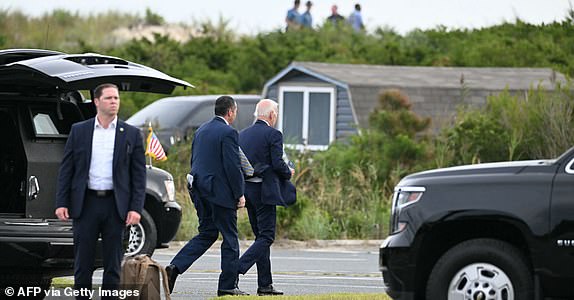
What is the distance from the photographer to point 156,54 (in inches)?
1788

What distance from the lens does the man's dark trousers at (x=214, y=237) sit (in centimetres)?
1270

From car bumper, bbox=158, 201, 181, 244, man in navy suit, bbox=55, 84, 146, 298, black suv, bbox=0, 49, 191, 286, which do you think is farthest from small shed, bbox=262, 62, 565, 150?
man in navy suit, bbox=55, 84, 146, 298

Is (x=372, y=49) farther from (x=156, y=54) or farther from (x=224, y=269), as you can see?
(x=224, y=269)

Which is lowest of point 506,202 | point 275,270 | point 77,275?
point 275,270

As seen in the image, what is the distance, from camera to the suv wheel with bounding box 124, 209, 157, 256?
15.7m

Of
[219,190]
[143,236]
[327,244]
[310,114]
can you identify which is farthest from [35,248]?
[310,114]

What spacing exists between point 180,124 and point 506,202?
18.4 meters

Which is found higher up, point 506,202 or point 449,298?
point 506,202

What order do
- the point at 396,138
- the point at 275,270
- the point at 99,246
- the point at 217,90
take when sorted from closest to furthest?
the point at 99,246, the point at 275,270, the point at 396,138, the point at 217,90

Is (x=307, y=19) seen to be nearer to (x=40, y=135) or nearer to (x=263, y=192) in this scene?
(x=263, y=192)

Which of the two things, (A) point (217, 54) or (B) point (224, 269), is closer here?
(B) point (224, 269)

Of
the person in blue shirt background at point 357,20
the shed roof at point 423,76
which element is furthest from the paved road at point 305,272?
the person in blue shirt background at point 357,20

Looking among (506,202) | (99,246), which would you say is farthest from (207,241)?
(506,202)

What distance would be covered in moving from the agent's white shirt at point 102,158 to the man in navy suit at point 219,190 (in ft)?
8.29
